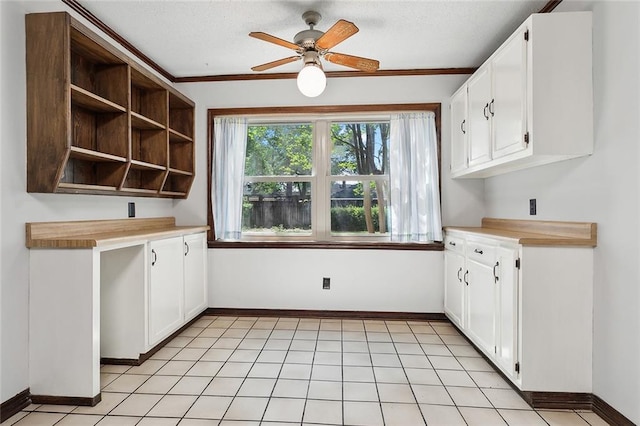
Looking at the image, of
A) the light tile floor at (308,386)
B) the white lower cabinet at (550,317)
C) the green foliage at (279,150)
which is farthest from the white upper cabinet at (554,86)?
the green foliage at (279,150)

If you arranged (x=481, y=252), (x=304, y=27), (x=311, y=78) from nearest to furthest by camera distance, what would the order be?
(x=311, y=78) < (x=481, y=252) < (x=304, y=27)

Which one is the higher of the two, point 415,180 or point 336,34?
point 336,34

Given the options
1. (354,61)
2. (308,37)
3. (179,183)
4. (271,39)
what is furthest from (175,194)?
(354,61)

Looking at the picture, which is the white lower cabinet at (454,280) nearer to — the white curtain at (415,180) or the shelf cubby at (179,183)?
the white curtain at (415,180)

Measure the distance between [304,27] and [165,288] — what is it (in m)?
2.33

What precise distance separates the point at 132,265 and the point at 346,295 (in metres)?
2.01

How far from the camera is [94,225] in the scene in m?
2.58

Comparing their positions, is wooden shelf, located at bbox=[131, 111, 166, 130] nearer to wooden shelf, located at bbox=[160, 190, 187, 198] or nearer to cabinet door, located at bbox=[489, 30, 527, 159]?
wooden shelf, located at bbox=[160, 190, 187, 198]

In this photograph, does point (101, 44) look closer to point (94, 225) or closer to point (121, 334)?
point (94, 225)

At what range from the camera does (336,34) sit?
228cm

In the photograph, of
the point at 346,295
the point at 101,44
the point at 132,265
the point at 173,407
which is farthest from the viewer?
the point at 346,295

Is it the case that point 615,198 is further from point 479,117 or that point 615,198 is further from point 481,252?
point 479,117

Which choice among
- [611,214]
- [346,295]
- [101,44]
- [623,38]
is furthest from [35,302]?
[623,38]

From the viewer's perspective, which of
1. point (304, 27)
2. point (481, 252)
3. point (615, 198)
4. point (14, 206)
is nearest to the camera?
point (615, 198)
